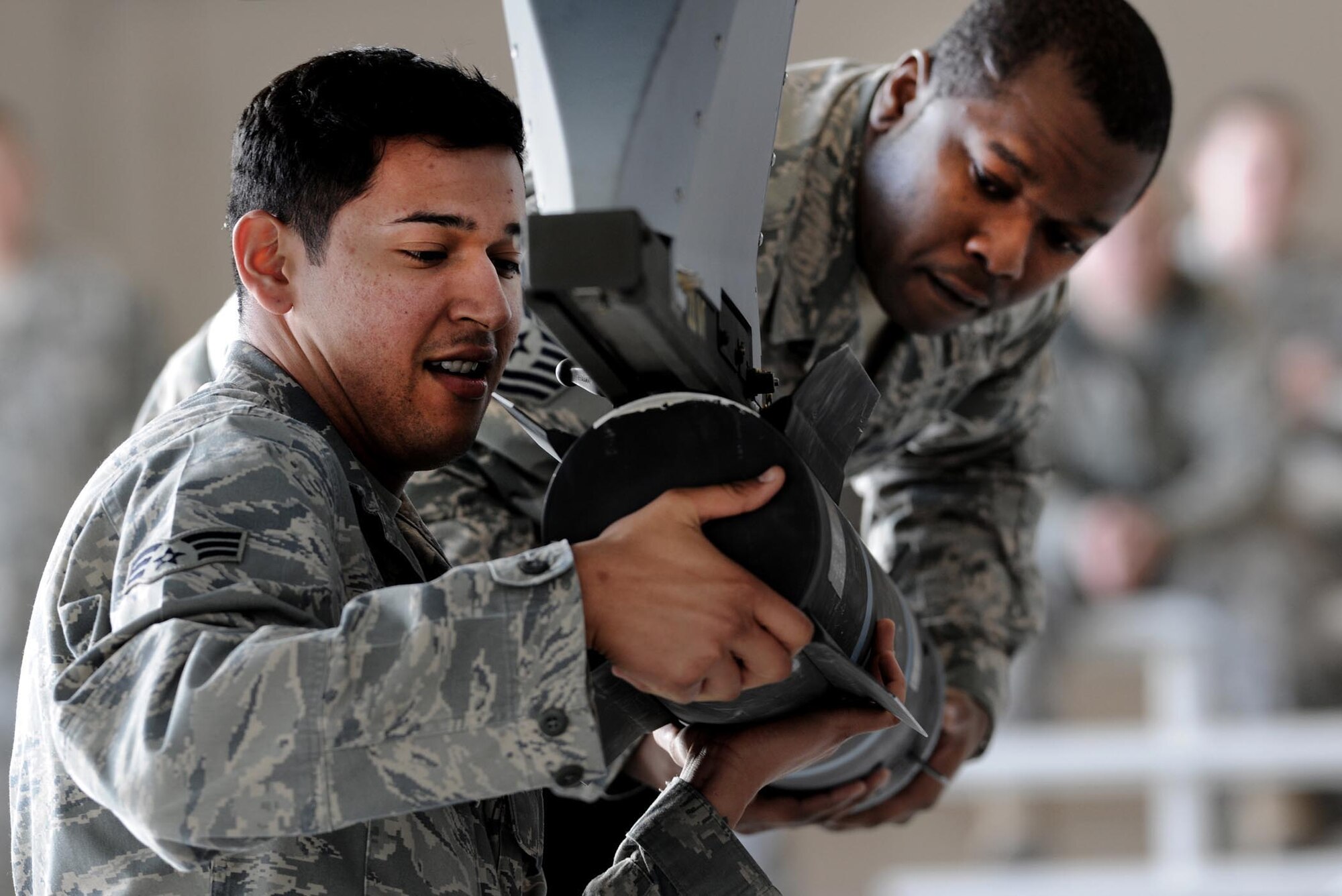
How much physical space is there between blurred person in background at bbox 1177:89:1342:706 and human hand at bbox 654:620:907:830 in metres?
2.83

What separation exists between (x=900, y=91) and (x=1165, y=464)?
7.48 feet

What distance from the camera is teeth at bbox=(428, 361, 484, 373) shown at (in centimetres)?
93

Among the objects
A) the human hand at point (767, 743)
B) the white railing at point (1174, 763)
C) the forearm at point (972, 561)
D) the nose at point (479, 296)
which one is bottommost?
the white railing at point (1174, 763)

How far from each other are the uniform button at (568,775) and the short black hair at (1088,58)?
880 millimetres

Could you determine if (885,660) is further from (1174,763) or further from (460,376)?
(1174,763)

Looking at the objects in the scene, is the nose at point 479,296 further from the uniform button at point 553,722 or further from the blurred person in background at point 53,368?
the blurred person in background at point 53,368

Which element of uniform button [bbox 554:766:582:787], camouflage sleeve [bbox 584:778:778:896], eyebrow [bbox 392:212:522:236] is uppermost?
eyebrow [bbox 392:212:522:236]

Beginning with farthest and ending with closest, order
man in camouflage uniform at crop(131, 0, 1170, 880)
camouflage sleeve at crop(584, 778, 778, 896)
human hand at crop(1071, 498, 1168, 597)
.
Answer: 1. human hand at crop(1071, 498, 1168, 597)
2. man in camouflage uniform at crop(131, 0, 1170, 880)
3. camouflage sleeve at crop(584, 778, 778, 896)

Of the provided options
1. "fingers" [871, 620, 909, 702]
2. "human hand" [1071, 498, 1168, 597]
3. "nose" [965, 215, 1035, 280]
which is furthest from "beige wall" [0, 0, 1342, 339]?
"fingers" [871, 620, 909, 702]

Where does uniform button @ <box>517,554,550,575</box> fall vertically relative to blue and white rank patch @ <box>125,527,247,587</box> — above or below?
below

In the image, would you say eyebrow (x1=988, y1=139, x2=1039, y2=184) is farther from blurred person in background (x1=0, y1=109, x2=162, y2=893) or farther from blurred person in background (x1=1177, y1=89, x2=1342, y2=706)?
blurred person in background (x1=0, y1=109, x2=162, y2=893)

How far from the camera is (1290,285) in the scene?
379 centimetres

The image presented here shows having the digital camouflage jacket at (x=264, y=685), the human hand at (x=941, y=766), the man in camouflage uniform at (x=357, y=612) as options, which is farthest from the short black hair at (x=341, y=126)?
the human hand at (x=941, y=766)

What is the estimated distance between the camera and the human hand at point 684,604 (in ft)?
2.44
